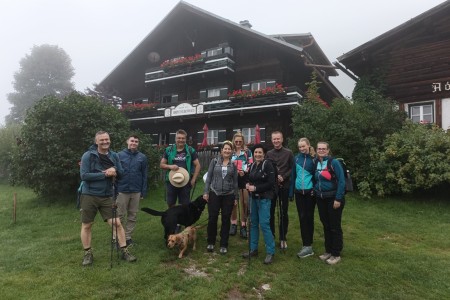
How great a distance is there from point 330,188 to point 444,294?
2.13m

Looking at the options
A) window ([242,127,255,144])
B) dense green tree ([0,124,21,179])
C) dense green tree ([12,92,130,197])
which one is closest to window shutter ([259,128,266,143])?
window ([242,127,255,144])

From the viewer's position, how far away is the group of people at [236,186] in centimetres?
552

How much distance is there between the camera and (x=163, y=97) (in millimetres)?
25297

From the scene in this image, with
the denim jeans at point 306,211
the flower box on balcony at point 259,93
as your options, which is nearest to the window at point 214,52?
the flower box on balcony at point 259,93

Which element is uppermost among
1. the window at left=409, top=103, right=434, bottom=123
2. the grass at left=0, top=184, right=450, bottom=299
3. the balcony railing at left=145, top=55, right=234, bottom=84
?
the balcony railing at left=145, top=55, right=234, bottom=84

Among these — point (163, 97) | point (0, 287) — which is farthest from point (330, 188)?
point (163, 97)

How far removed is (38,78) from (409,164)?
53955 mm

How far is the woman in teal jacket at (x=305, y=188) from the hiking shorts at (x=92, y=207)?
3142 millimetres

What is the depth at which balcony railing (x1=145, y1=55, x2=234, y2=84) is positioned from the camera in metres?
21.0

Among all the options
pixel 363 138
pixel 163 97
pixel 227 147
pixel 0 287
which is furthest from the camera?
pixel 163 97

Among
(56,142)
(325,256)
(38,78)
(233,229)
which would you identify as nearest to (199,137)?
(56,142)

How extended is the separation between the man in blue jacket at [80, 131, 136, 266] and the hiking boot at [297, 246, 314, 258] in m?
2.87

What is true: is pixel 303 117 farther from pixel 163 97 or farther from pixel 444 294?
pixel 163 97

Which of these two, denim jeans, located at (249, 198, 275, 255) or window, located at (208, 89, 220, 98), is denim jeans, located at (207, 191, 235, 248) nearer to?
denim jeans, located at (249, 198, 275, 255)
